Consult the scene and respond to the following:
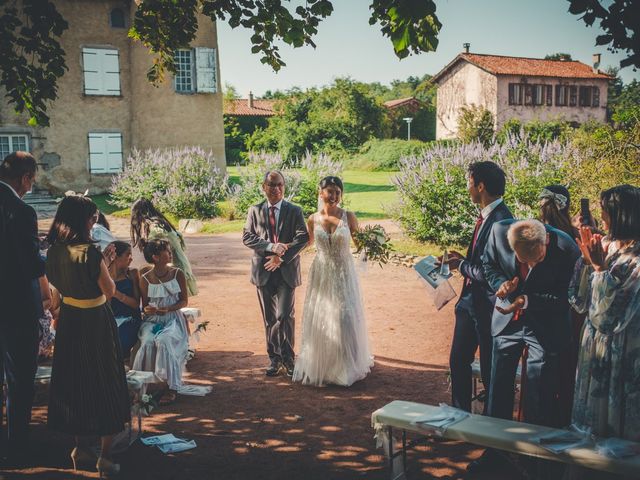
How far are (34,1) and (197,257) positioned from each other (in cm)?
935

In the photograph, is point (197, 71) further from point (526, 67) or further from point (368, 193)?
point (526, 67)

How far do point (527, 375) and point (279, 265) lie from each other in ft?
10.7

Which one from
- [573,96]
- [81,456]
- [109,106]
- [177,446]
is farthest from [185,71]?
[573,96]

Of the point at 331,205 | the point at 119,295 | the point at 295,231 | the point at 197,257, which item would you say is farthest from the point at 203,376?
the point at 197,257

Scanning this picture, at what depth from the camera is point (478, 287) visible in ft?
16.1

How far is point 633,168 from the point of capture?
431 inches

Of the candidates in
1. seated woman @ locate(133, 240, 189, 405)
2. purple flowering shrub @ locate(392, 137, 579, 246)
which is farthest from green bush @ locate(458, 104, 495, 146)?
seated woman @ locate(133, 240, 189, 405)

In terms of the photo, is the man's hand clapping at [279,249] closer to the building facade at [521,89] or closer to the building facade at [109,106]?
the building facade at [109,106]

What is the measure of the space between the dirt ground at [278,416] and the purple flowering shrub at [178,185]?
37.1ft

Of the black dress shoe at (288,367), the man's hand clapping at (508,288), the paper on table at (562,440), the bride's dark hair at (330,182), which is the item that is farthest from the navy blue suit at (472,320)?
the black dress shoe at (288,367)

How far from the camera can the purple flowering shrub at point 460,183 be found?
13.2 meters

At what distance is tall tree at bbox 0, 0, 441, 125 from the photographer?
548cm

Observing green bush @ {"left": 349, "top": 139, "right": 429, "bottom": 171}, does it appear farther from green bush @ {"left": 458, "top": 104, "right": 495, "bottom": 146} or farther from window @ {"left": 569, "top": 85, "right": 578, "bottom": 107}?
window @ {"left": 569, "top": 85, "right": 578, "bottom": 107}

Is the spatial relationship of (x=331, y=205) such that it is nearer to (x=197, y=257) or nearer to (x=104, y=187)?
(x=197, y=257)
